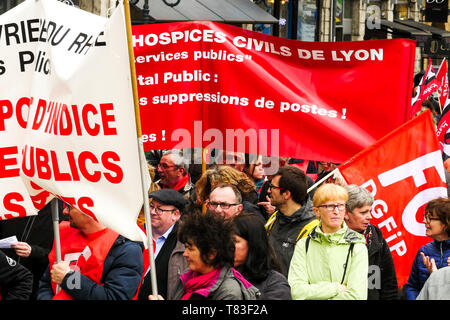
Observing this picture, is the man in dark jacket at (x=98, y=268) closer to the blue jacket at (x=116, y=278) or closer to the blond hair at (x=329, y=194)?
the blue jacket at (x=116, y=278)

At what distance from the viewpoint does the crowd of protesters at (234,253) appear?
16.5 feet

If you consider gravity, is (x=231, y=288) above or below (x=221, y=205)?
below

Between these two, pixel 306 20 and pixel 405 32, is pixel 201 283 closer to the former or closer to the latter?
pixel 306 20

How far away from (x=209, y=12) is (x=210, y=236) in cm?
703

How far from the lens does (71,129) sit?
512 centimetres

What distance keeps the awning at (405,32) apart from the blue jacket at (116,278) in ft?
80.2

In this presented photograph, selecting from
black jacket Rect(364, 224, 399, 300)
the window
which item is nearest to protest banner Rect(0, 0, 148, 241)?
black jacket Rect(364, 224, 399, 300)

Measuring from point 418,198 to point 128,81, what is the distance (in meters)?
2.60

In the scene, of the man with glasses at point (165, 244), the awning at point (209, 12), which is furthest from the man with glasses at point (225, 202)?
the awning at point (209, 12)

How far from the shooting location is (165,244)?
20.4ft

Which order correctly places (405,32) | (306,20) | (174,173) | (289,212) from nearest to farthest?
1. (289,212)
2. (174,173)
3. (306,20)
4. (405,32)

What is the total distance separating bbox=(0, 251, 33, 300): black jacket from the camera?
6.14 m

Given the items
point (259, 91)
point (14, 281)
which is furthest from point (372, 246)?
point (14, 281)

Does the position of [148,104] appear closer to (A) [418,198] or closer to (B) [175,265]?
(B) [175,265]
